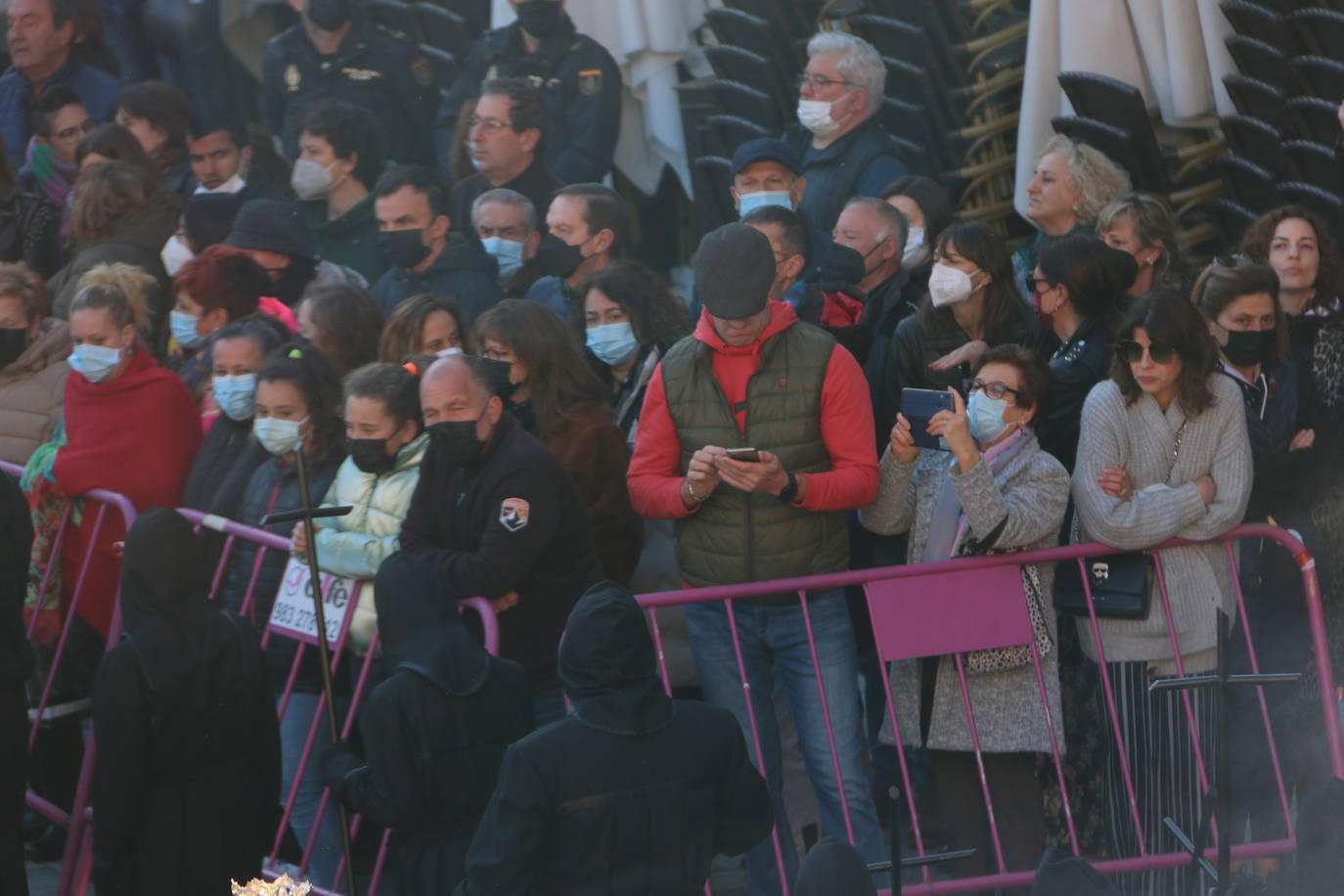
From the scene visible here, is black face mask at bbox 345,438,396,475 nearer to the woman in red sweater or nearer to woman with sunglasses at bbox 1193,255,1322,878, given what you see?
the woman in red sweater

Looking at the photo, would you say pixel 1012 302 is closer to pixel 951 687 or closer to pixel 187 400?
pixel 951 687

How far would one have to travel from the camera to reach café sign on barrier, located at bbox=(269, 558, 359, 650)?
240 inches

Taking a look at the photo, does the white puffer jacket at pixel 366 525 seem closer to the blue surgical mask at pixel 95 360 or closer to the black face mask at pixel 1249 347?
the blue surgical mask at pixel 95 360

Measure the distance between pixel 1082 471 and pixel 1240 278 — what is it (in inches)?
34.3

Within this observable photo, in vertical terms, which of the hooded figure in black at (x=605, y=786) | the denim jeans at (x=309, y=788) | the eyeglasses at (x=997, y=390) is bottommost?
the denim jeans at (x=309, y=788)

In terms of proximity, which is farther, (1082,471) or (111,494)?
(111,494)

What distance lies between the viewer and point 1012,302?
6.48 m

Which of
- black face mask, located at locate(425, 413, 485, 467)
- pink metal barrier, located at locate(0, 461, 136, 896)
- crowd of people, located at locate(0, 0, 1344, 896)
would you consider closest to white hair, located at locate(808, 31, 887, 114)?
crowd of people, located at locate(0, 0, 1344, 896)

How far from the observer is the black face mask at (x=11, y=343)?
762 centimetres

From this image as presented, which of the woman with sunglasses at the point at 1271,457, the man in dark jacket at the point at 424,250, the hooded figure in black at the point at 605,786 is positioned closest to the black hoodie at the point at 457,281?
the man in dark jacket at the point at 424,250

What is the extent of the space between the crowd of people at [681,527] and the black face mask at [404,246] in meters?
0.21

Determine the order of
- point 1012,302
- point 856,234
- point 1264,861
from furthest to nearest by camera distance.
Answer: point 856,234
point 1012,302
point 1264,861

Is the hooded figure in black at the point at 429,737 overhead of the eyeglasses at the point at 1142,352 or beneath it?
beneath

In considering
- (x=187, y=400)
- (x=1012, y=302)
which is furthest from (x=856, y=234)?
(x=187, y=400)
